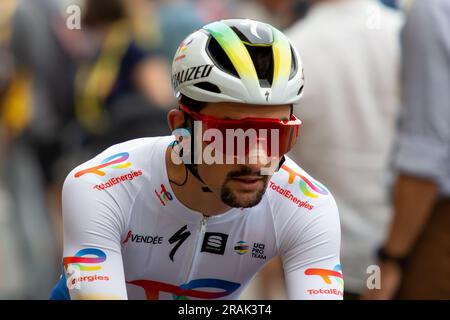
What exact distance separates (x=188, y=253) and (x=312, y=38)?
2389 mm

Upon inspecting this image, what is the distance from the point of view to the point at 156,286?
5.83m

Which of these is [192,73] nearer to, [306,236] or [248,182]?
[248,182]

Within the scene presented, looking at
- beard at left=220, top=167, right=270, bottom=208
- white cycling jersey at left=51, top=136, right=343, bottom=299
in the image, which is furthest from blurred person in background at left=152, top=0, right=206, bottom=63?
beard at left=220, top=167, right=270, bottom=208

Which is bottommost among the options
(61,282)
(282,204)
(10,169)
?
(10,169)

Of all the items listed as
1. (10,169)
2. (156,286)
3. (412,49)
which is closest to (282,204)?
(156,286)

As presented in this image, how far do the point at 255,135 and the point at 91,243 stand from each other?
79 centimetres

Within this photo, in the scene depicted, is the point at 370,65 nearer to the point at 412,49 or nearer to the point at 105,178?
the point at 412,49

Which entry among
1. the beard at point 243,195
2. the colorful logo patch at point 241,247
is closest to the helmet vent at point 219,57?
the beard at point 243,195

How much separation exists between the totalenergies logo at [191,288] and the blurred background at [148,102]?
1.64 meters

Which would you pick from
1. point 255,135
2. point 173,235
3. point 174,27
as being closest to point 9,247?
point 174,27

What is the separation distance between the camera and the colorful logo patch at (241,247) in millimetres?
5625

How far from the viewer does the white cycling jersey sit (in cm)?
527

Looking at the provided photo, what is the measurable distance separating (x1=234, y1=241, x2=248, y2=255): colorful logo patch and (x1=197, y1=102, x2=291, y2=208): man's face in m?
0.43

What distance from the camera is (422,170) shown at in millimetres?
6969
